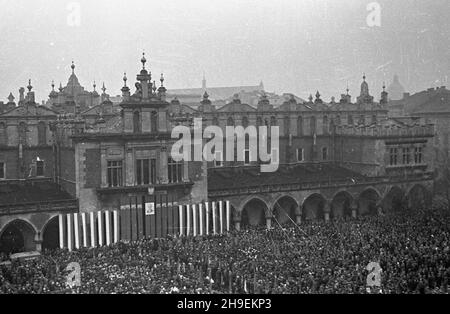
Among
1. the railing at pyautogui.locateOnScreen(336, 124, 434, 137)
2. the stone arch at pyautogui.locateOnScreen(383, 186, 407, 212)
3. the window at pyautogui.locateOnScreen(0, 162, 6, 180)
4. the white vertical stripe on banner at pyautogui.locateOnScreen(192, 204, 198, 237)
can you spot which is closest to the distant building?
the railing at pyautogui.locateOnScreen(336, 124, 434, 137)

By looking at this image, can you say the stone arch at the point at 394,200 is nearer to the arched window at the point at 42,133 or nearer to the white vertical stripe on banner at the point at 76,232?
the white vertical stripe on banner at the point at 76,232

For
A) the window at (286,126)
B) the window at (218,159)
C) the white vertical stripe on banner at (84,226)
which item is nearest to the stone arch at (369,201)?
the window at (286,126)

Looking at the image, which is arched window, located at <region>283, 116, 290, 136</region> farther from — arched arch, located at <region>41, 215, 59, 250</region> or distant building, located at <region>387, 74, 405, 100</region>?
distant building, located at <region>387, 74, 405, 100</region>

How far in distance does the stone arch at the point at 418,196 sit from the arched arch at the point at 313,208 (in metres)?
9.62

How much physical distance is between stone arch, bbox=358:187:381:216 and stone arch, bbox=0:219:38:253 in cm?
3186

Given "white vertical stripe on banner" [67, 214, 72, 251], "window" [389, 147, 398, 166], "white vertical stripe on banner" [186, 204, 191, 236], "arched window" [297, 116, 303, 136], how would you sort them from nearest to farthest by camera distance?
"white vertical stripe on banner" [67, 214, 72, 251]
"white vertical stripe on banner" [186, 204, 191, 236]
"window" [389, 147, 398, 166]
"arched window" [297, 116, 303, 136]

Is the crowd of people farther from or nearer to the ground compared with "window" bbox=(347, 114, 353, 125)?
nearer to the ground

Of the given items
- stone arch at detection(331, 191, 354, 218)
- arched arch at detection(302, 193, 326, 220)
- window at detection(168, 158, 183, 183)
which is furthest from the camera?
stone arch at detection(331, 191, 354, 218)

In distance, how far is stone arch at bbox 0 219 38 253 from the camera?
4611 cm

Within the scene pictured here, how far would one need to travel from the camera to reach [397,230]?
4556 centimetres
